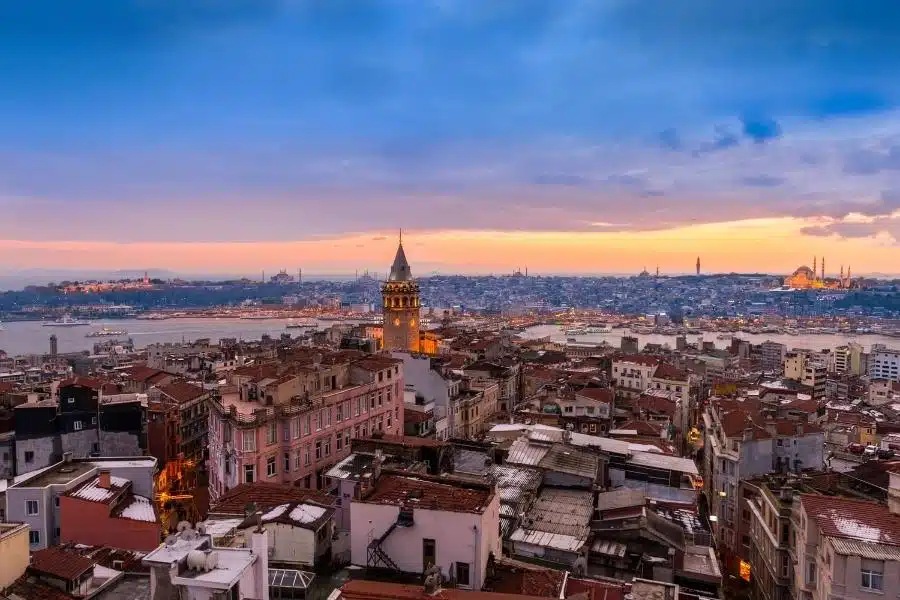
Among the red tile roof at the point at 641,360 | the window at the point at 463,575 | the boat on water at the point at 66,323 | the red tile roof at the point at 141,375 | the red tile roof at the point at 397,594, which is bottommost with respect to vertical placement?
the boat on water at the point at 66,323

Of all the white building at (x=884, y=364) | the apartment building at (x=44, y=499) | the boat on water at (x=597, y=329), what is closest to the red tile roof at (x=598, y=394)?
the apartment building at (x=44, y=499)

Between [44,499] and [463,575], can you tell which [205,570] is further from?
[44,499]

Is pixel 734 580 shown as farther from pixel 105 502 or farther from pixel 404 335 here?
pixel 404 335

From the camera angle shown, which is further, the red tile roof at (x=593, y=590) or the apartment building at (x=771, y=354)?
the apartment building at (x=771, y=354)

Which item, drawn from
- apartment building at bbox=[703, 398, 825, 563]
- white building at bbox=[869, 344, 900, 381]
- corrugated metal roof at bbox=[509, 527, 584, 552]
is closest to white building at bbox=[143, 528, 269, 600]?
corrugated metal roof at bbox=[509, 527, 584, 552]

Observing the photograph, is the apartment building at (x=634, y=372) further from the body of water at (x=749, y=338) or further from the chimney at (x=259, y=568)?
the body of water at (x=749, y=338)

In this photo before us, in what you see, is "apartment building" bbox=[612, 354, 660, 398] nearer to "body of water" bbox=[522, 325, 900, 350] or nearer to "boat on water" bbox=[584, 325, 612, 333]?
"body of water" bbox=[522, 325, 900, 350]
